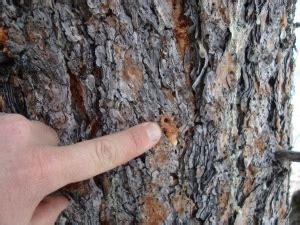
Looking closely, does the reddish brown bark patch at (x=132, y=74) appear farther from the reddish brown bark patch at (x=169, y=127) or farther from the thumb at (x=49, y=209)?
the thumb at (x=49, y=209)

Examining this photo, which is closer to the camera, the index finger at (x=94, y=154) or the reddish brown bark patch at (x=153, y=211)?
the index finger at (x=94, y=154)

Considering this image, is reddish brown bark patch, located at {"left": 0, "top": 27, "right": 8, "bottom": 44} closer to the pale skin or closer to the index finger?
the pale skin

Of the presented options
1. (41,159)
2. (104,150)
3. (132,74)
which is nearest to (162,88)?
(132,74)

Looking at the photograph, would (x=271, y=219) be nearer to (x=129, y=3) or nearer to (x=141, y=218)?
(x=141, y=218)

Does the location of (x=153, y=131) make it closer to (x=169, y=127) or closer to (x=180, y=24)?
(x=169, y=127)

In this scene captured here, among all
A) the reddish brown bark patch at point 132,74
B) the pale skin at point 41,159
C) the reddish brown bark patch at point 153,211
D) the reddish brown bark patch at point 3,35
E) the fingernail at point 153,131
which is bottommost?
the reddish brown bark patch at point 153,211

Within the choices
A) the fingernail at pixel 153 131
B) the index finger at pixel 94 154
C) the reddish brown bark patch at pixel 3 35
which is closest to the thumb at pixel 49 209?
the index finger at pixel 94 154

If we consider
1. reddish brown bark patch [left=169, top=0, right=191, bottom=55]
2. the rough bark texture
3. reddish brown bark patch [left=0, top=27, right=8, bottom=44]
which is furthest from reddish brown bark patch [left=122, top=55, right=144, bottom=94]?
reddish brown bark patch [left=0, top=27, right=8, bottom=44]

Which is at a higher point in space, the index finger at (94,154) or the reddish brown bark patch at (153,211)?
the index finger at (94,154)
